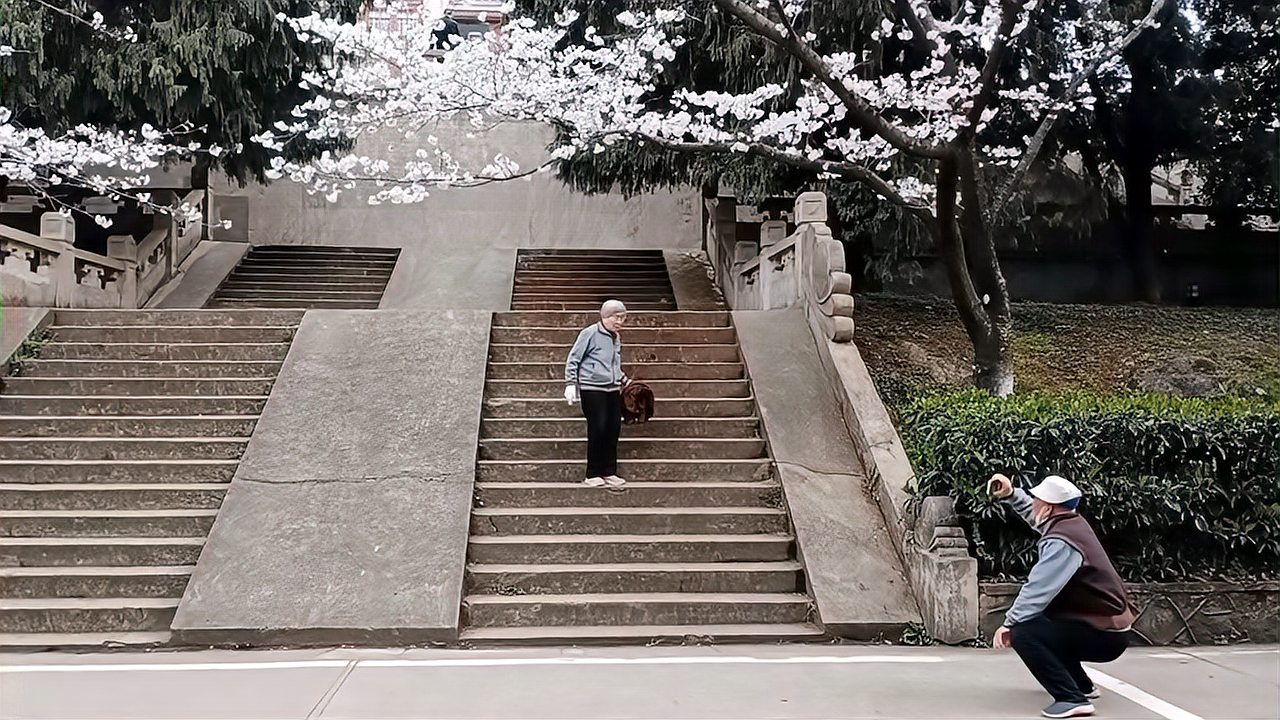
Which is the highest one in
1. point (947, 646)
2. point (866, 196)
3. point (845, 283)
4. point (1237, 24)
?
point (1237, 24)

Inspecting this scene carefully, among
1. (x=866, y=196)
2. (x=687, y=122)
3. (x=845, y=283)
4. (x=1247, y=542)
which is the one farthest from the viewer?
(x=866, y=196)

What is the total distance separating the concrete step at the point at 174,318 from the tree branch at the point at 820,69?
5615 millimetres

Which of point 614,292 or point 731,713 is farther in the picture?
point 614,292

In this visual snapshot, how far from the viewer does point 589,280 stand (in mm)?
17078

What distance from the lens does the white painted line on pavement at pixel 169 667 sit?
18.8ft

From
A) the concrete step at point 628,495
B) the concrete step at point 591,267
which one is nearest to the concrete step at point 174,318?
the concrete step at point 628,495

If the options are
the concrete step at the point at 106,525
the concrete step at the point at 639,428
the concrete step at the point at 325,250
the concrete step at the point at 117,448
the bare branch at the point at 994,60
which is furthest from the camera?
the concrete step at the point at 325,250

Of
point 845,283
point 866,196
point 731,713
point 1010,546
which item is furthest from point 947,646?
point 866,196

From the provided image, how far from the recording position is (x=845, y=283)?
9.48m

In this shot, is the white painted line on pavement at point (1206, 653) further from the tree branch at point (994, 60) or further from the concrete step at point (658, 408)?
the tree branch at point (994, 60)

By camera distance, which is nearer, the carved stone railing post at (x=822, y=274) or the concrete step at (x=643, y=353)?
the carved stone railing post at (x=822, y=274)

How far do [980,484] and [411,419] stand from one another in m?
4.63

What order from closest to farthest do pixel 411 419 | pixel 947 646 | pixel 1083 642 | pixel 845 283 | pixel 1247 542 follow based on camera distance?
1. pixel 1083 642
2. pixel 947 646
3. pixel 1247 542
4. pixel 411 419
5. pixel 845 283

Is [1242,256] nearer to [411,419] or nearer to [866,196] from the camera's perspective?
[866,196]
